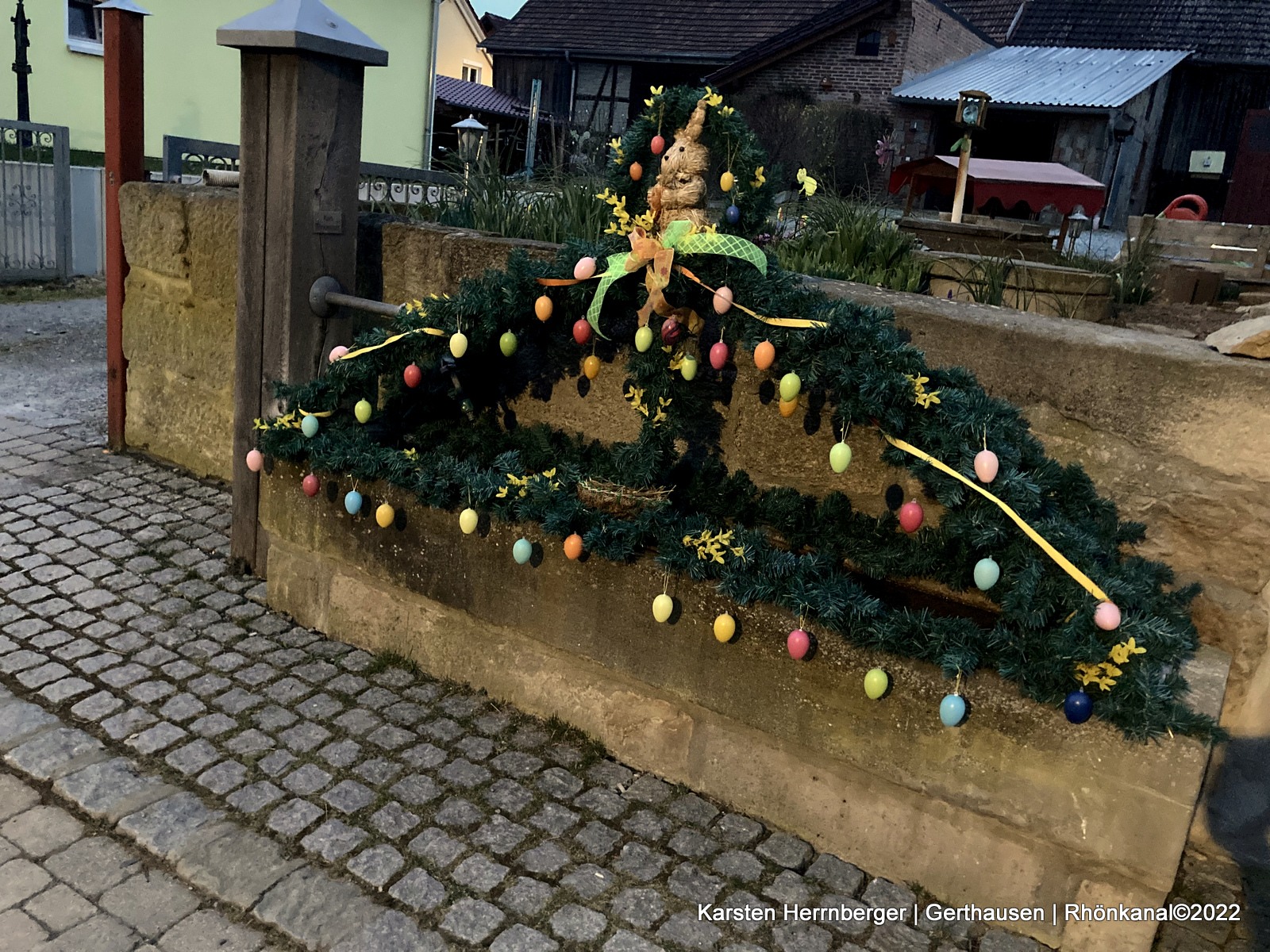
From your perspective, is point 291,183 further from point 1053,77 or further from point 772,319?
point 1053,77

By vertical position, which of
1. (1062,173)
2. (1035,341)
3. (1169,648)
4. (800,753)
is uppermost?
(1062,173)

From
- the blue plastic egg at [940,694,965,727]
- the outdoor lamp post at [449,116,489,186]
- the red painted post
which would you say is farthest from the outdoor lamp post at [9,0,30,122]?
the blue plastic egg at [940,694,965,727]

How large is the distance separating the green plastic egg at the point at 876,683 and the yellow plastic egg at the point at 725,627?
403 mm

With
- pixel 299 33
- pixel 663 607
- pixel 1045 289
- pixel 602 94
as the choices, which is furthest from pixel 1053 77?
pixel 663 607

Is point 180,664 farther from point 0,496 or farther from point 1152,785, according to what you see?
point 1152,785

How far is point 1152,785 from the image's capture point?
244 centimetres

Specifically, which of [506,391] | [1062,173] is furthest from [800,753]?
[1062,173]

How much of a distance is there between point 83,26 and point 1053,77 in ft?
57.3

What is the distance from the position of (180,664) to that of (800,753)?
220 cm

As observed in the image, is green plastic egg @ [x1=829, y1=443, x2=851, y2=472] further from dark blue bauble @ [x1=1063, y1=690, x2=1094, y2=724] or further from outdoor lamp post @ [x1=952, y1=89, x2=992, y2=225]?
outdoor lamp post @ [x1=952, y1=89, x2=992, y2=225]

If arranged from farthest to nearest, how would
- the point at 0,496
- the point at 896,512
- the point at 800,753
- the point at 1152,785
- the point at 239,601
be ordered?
1. the point at 0,496
2. the point at 239,601
3. the point at 896,512
4. the point at 800,753
5. the point at 1152,785

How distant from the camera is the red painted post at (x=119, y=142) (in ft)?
17.4

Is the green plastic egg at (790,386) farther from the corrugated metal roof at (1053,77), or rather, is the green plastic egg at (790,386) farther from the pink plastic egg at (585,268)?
the corrugated metal roof at (1053,77)

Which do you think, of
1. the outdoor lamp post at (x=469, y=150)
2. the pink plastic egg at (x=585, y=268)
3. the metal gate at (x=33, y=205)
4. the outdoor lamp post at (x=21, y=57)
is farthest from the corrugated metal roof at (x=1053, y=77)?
the pink plastic egg at (x=585, y=268)
